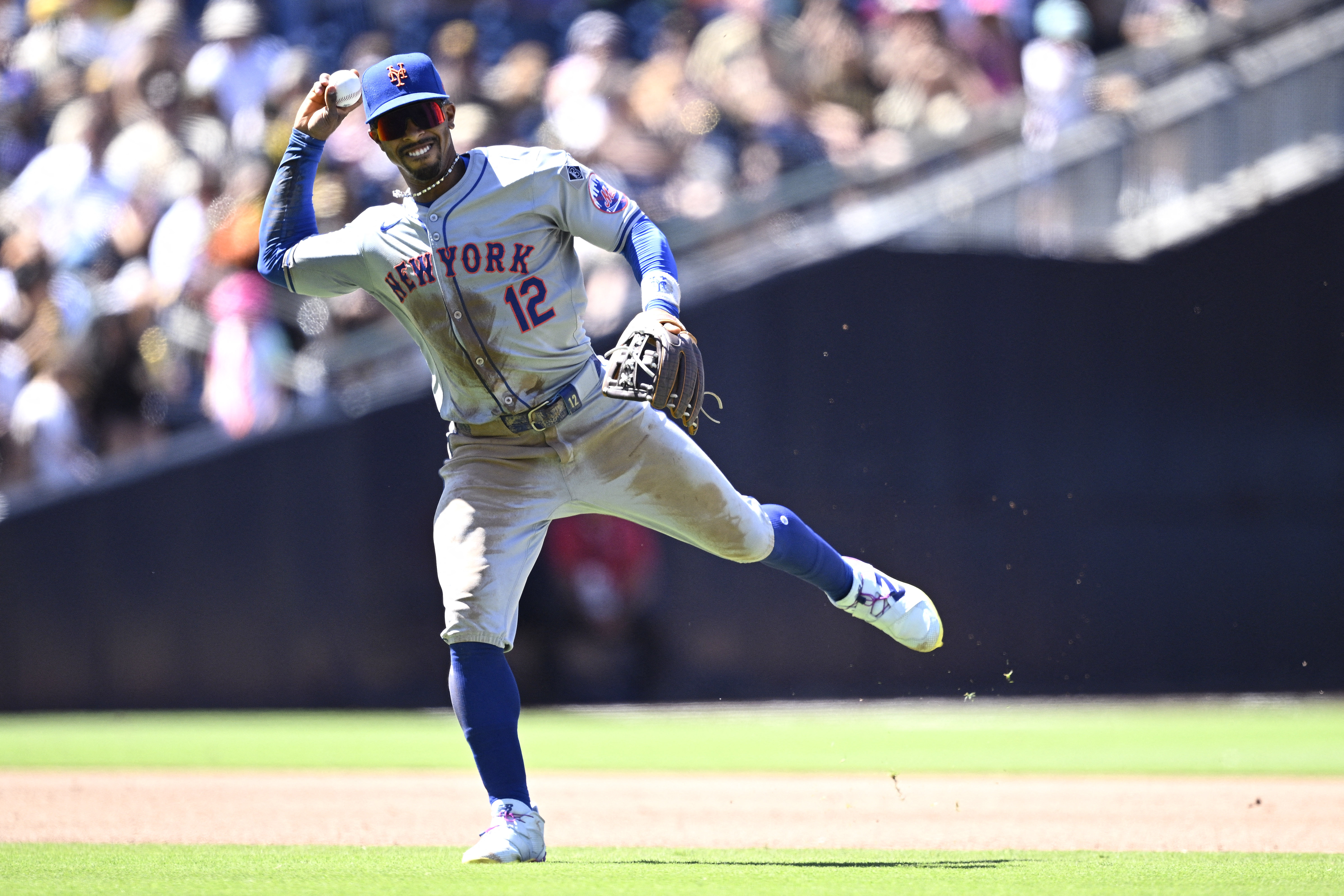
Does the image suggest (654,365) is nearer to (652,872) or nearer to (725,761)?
(652,872)

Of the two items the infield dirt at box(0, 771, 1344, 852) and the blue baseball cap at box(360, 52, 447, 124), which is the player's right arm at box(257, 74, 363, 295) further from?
the infield dirt at box(0, 771, 1344, 852)

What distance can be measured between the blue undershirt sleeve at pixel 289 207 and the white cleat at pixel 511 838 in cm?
166

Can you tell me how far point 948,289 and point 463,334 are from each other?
21.1ft

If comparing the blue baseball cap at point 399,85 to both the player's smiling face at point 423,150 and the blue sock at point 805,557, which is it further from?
the blue sock at point 805,557

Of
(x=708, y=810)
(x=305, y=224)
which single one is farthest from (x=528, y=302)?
(x=708, y=810)

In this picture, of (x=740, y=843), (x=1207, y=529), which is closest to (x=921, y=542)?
(x=1207, y=529)

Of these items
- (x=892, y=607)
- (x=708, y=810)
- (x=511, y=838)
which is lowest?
(x=708, y=810)

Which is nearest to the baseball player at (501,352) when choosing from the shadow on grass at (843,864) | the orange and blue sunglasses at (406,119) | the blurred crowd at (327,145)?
the orange and blue sunglasses at (406,119)

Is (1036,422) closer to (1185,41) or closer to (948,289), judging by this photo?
(948,289)

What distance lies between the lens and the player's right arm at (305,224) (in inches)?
189

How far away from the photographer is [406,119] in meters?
4.48

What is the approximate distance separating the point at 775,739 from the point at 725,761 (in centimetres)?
105

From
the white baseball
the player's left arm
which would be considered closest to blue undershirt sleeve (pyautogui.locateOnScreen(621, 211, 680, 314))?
the player's left arm

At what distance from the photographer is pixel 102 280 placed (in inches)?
440
